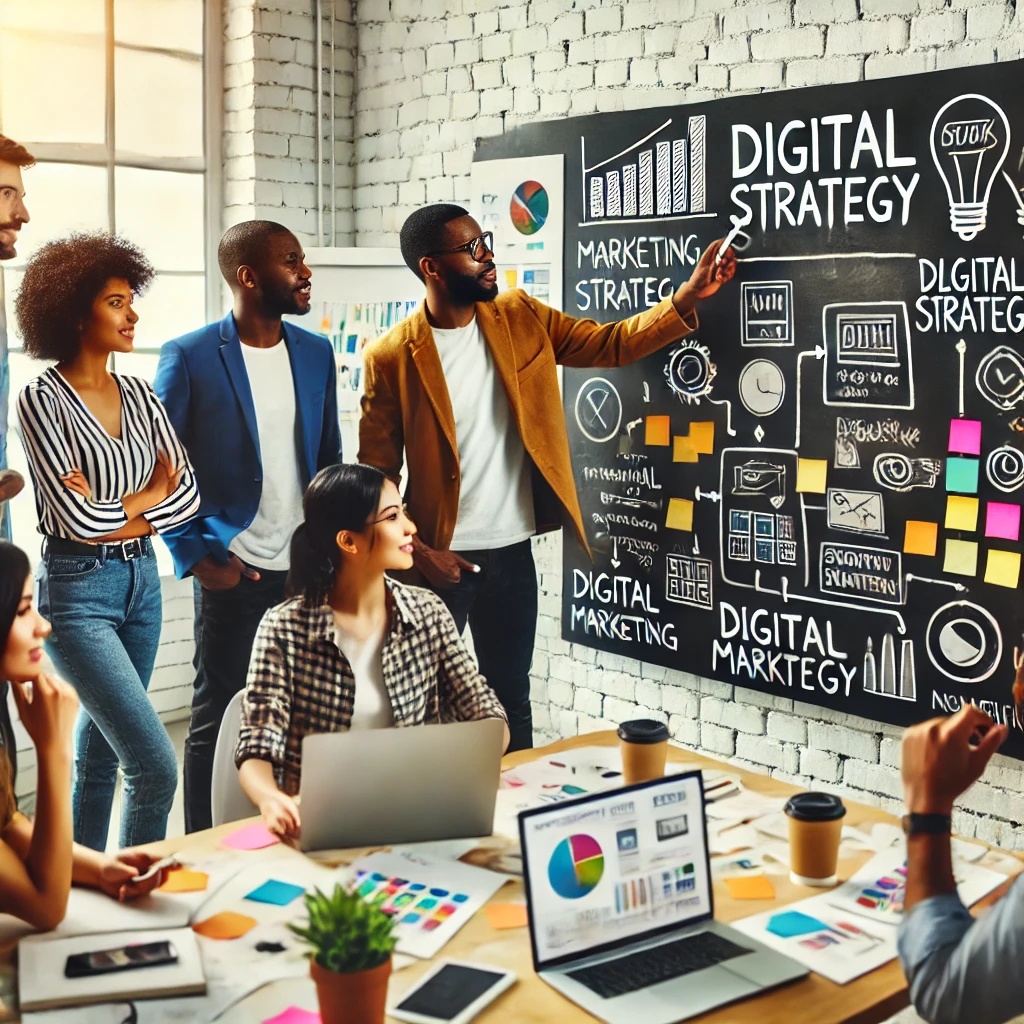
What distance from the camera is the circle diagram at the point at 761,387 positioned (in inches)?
144

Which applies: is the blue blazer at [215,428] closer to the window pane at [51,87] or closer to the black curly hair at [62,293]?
the black curly hair at [62,293]

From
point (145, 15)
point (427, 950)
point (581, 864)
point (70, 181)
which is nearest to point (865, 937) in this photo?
point (581, 864)

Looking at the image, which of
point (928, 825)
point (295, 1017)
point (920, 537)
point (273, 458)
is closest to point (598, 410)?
point (273, 458)

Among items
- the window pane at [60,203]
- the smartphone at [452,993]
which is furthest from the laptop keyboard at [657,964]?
the window pane at [60,203]

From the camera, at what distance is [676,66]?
3838 millimetres

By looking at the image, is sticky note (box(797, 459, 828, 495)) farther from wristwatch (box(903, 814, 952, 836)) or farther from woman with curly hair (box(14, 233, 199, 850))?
wristwatch (box(903, 814, 952, 836))

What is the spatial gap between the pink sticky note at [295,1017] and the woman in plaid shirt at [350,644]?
32.0 inches

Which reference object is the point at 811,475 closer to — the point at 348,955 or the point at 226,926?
the point at 226,926

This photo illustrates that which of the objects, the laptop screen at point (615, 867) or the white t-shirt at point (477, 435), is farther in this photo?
the white t-shirt at point (477, 435)

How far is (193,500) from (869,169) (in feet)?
6.47

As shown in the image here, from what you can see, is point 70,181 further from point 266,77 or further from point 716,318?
point 716,318

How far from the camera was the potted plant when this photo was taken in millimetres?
1443

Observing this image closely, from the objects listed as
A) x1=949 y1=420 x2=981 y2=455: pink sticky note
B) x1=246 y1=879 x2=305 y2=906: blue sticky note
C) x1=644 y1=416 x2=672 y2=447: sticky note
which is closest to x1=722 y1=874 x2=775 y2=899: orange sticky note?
x1=246 y1=879 x2=305 y2=906: blue sticky note

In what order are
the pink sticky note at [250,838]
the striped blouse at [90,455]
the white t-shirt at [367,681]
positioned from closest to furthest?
the pink sticky note at [250,838] → the white t-shirt at [367,681] → the striped blouse at [90,455]
